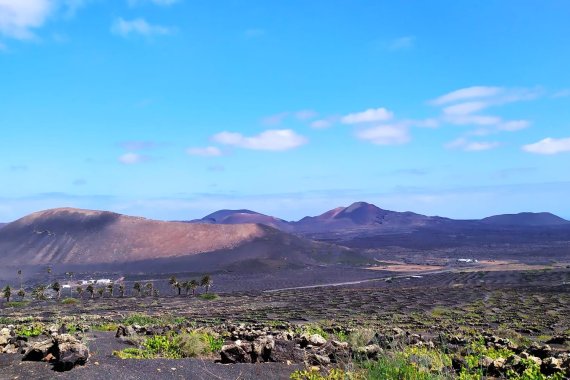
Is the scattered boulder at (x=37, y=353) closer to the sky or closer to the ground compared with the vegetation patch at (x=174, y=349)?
closer to the sky

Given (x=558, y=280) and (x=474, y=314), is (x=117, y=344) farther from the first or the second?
(x=558, y=280)

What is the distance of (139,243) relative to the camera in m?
120

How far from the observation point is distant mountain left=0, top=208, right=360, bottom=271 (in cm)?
10988

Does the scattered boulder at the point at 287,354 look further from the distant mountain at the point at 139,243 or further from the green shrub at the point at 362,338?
the distant mountain at the point at 139,243

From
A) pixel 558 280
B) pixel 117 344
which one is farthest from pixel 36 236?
pixel 117 344

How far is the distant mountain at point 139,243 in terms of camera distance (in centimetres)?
10988

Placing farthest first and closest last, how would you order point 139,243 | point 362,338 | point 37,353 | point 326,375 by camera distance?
1. point 139,243
2. point 362,338
3. point 37,353
4. point 326,375

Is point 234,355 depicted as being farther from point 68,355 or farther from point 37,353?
point 37,353

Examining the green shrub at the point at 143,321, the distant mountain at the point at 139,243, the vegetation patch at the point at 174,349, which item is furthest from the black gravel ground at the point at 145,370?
the distant mountain at the point at 139,243

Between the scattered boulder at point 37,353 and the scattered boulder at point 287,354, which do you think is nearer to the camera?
the scattered boulder at point 37,353

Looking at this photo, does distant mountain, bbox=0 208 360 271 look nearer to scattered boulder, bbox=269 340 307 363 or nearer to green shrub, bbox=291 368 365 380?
scattered boulder, bbox=269 340 307 363

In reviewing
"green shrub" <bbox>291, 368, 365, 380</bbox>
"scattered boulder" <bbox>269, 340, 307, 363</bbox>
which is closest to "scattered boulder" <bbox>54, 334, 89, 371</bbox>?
"scattered boulder" <bbox>269, 340, 307, 363</bbox>

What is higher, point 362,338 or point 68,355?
point 68,355

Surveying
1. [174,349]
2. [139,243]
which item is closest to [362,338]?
[174,349]
